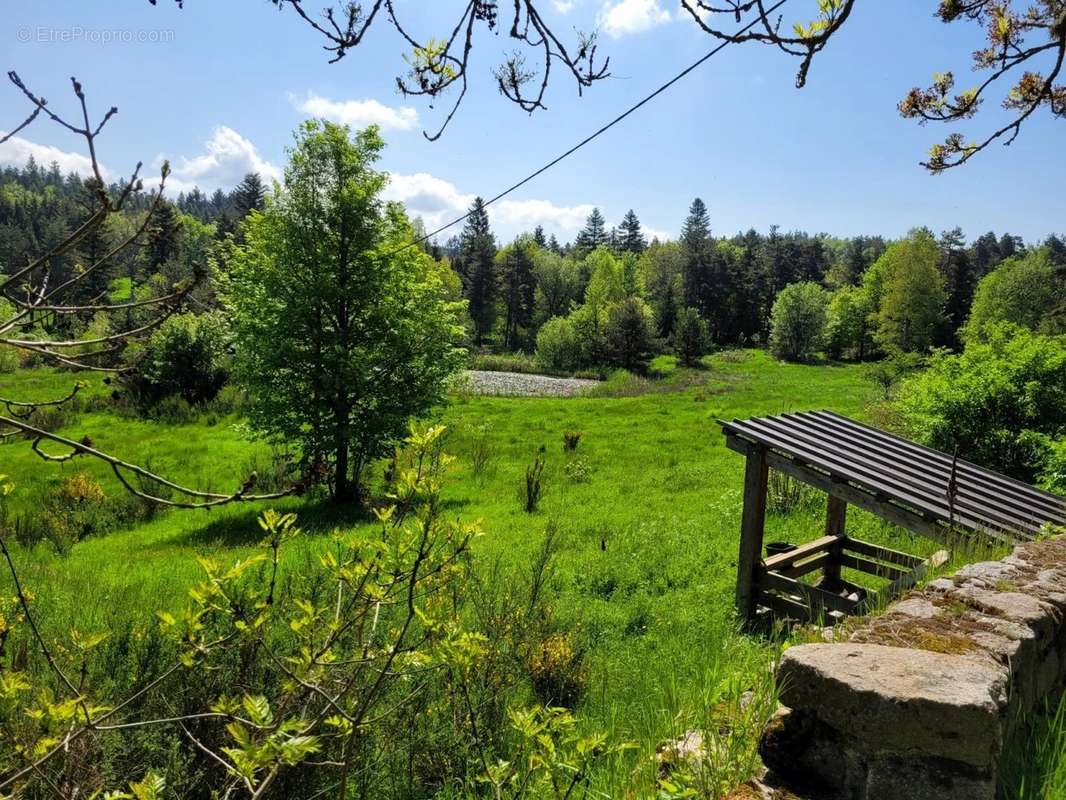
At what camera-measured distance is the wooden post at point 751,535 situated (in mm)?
6848

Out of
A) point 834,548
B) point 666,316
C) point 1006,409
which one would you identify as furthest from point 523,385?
point 834,548

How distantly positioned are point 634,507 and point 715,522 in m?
1.90

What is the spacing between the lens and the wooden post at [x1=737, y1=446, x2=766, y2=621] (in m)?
6.85

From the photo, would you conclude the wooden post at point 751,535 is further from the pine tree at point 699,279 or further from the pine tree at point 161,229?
the pine tree at point 699,279

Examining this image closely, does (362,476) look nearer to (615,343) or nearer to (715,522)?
(715,522)

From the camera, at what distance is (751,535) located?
6.98 m

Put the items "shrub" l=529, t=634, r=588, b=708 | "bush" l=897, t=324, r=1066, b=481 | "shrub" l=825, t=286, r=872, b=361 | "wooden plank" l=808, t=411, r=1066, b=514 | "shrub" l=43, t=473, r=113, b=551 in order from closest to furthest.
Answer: "shrub" l=529, t=634, r=588, b=708 < "wooden plank" l=808, t=411, r=1066, b=514 < "bush" l=897, t=324, r=1066, b=481 < "shrub" l=43, t=473, r=113, b=551 < "shrub" l=825, t=286, r=872, b=361

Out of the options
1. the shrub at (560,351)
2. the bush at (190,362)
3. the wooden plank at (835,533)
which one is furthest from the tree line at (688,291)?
the wooden plank at (835,533)

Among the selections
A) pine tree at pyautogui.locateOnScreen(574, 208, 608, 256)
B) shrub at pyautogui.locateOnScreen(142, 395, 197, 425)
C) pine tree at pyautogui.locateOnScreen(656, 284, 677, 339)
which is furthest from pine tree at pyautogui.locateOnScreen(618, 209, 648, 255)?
shrub at pyautogui.locateOnScreen(142, 395, 197, 425)

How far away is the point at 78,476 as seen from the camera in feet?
46.6

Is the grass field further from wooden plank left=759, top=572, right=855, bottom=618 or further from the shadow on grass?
wooden plank left=759, top=572, right=855, bottom=618

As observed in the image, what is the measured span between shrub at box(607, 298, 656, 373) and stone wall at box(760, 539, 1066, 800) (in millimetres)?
45531

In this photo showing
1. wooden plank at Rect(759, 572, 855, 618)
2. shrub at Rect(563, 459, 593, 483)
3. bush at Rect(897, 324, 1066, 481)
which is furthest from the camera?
shrub at Rect(563, 459, 593, 483)

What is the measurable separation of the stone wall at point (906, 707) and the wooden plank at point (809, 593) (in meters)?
3.35
